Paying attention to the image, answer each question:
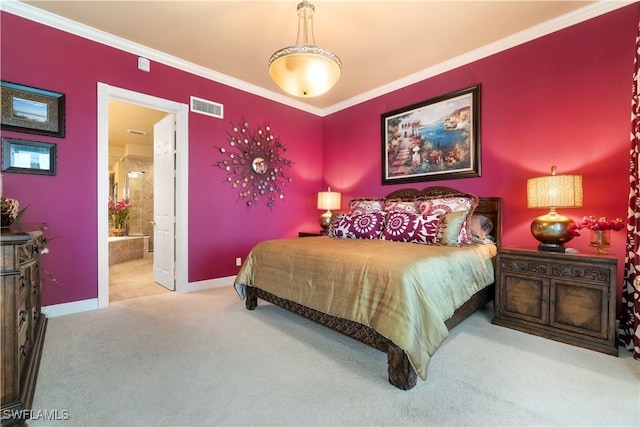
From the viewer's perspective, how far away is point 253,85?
4035 millimetres

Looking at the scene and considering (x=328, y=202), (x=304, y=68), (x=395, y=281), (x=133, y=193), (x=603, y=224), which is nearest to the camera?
(x=395, y=281)

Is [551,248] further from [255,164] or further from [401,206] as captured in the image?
[255,164]

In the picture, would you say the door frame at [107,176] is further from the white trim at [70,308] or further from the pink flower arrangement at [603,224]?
the pink flower arrangement at [603,224]

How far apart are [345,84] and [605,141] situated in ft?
9.53

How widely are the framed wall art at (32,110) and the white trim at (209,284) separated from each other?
6.76 ft

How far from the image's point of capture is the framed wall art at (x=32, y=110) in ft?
7.98

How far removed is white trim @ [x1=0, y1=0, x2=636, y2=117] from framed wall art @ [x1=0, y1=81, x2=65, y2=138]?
66 centimetres

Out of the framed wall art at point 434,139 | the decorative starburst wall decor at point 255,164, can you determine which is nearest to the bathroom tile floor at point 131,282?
the decorative starburst wall decor at point 255,164

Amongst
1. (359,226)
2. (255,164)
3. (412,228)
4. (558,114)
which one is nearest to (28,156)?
(255,164)

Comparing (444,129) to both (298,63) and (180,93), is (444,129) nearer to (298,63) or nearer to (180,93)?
(298,63)

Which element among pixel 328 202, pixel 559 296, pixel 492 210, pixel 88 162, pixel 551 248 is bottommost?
pixel 559 296

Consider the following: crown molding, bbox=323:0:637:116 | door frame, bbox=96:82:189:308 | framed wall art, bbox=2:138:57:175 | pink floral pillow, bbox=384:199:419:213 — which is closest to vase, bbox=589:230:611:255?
pink floral pillow, bbox=384:199:419:213

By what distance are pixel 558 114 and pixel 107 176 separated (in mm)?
4579

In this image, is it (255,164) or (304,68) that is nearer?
(304,68)
